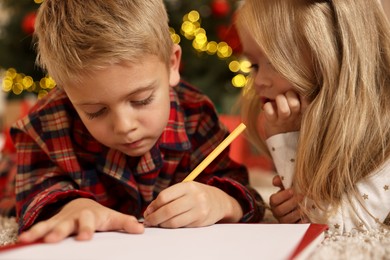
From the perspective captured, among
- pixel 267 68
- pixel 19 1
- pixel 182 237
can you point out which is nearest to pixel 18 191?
pixel 182 237

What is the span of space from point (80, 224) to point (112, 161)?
0.27 metres

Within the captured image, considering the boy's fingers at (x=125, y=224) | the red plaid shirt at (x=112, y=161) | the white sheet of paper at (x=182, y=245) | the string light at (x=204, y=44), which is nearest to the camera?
the white sheet of paper at (x=182, y=245)

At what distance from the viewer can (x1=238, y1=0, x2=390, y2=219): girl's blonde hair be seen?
31.4 inches

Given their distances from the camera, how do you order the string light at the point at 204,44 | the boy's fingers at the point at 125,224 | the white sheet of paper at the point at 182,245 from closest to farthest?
the white sheet of paper at the point at 182,245 → the boy's fingers at the point at 125,224 → the string light at the point at 204,44

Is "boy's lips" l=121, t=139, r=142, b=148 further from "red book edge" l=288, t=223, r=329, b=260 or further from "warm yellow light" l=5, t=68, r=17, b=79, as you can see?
"warm yellow light" l=5, t=68, r=17, b=79

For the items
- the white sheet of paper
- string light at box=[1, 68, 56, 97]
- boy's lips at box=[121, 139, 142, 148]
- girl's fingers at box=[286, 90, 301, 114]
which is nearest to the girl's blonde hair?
girl's fingers at box=[286, 90, 301, 114]

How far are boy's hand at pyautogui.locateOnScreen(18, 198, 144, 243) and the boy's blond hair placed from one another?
8.0 inches

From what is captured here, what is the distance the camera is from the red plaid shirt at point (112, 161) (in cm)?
90

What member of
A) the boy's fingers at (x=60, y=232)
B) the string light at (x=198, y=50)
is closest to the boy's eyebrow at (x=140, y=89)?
the boy's fingers at (x=60, y=232)

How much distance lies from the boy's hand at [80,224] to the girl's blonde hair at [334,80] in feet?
0.95

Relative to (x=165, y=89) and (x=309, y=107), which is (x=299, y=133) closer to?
(x=309, y=107)

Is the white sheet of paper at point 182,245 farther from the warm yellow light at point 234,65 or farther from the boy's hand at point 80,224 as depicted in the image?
the warm yellow light at point 234,65

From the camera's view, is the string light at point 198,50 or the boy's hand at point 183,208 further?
the string light at point 198,50

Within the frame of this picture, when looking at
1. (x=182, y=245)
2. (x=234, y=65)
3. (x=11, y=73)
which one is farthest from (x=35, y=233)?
(x=11, y=73)
